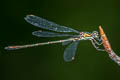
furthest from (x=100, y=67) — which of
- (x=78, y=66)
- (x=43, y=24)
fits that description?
(x=43, y=24)

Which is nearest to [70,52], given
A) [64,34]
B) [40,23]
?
[64,34]

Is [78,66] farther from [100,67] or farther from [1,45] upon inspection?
[1,45]

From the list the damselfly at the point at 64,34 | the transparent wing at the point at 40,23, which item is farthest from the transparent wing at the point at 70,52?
the transparent wing at the point at 40,23

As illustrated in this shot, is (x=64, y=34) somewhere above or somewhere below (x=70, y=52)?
above

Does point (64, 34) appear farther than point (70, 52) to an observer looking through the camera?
No

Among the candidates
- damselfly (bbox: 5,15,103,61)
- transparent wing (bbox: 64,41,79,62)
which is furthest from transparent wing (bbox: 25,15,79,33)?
transparent wing (bbox: 64,41,79,62)

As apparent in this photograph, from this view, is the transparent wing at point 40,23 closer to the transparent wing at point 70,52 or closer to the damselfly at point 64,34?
the damselfly at point 64,34

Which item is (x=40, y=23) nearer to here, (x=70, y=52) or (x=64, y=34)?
Result: (x=64, y=34)

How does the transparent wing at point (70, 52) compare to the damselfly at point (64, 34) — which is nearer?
the damselfly at point (64, 34)

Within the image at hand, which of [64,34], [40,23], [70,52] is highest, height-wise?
[40,23]

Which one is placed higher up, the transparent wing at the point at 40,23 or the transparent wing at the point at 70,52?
the transparent wing at the point at 40,23

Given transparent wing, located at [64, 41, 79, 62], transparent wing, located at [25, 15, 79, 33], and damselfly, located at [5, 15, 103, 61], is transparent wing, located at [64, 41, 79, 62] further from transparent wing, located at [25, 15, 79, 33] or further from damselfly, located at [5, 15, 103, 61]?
transparent wing, located at [25, 15, 79, 33]
